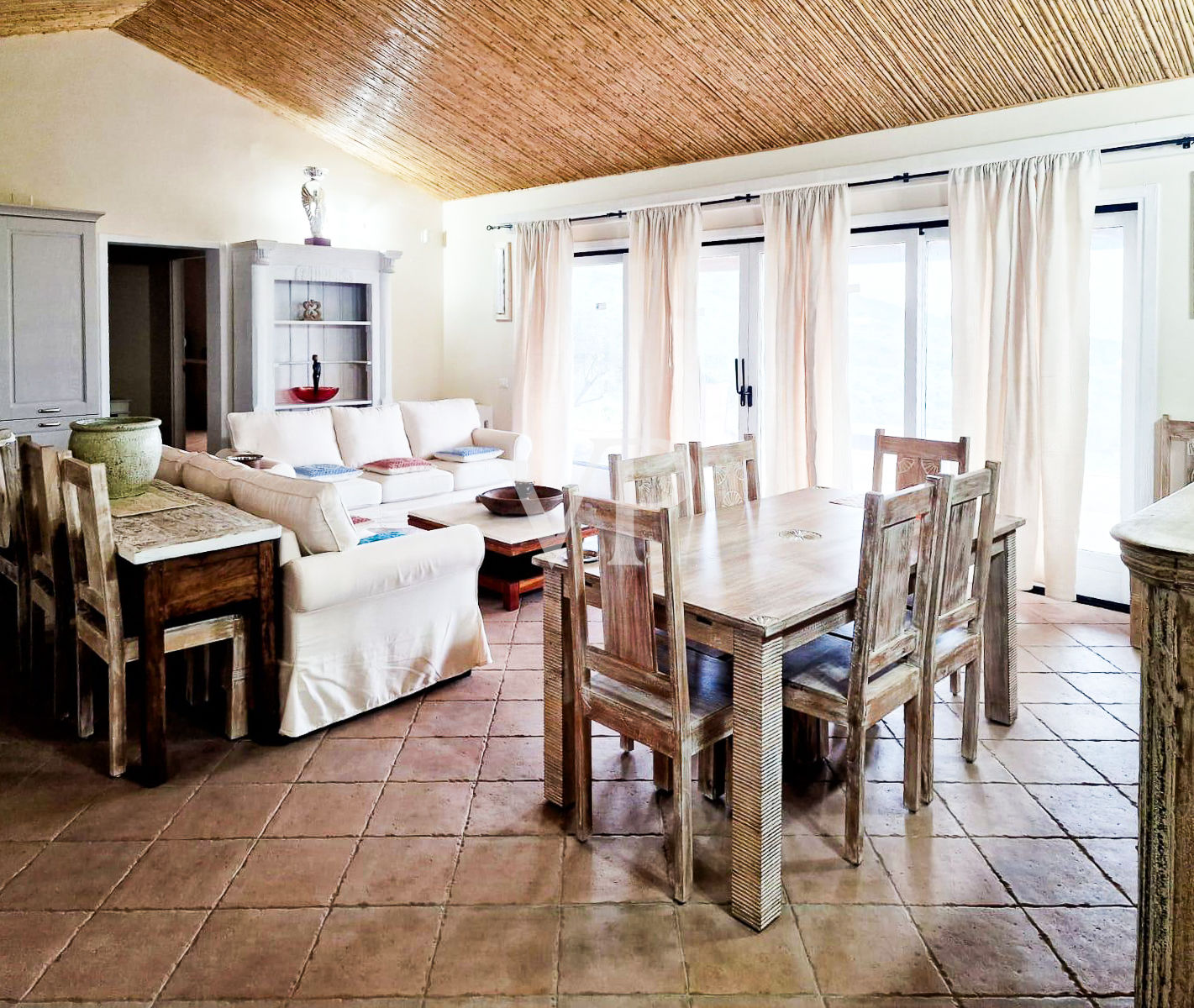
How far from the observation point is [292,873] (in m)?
2.45

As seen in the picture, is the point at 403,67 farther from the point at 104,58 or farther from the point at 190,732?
the point at 190,732

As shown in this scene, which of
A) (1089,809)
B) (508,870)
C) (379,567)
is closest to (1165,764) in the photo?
(1089,809)

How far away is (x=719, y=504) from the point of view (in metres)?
3.71

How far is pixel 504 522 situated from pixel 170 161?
3869 mm

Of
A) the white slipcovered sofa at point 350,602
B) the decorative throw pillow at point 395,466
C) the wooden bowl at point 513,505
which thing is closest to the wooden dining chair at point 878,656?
the white slipcovered sofa at point 350,602

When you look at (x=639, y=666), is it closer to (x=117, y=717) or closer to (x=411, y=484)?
(x=117, y=717)

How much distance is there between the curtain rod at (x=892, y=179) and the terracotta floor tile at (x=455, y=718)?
379 centimetres

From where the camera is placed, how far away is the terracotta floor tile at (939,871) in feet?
7.66

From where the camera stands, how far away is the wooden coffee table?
4.77 meters

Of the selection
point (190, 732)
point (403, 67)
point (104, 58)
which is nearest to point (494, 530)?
point (190, 732)

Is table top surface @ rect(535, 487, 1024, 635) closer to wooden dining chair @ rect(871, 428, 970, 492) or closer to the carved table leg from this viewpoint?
the carved table leg

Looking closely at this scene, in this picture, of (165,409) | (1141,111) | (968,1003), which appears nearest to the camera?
(968,1003)

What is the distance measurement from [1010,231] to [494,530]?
3.15 metres

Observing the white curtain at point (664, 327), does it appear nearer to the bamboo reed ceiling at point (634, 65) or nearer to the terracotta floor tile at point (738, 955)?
the bamboo reed ceiling at point (634, 65)
